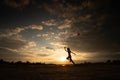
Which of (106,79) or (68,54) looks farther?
(68,54)

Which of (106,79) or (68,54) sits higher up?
(68,54)

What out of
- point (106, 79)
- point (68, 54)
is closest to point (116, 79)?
point (106, 79)

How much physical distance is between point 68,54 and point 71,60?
1.99 metres

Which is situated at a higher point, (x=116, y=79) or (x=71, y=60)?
(x=71, y=60)

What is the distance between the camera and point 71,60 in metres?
46.9

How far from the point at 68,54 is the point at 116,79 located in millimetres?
24281

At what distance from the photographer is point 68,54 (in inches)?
1807

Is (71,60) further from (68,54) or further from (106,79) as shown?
(106,79)

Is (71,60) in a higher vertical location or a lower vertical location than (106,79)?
higher

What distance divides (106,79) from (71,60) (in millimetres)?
24562

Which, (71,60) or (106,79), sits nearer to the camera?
(106,79)

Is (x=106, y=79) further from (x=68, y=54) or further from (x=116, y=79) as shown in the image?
(x=68, y=54)

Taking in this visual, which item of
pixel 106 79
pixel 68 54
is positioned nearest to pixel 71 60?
pixel 68 54

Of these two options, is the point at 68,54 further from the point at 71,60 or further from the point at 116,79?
the point at 116,79
